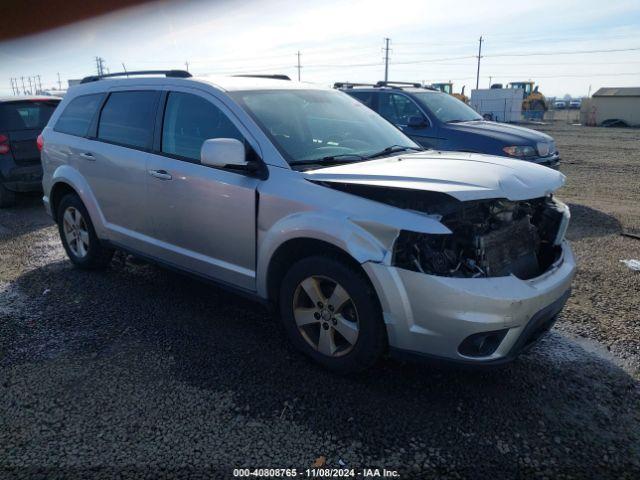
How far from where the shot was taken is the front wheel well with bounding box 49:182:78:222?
529 centimetres

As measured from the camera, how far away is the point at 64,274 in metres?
5.31

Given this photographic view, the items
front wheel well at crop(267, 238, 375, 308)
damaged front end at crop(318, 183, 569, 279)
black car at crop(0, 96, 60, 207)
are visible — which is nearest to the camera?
damaged front end at crop(318, 183, 569, 279)

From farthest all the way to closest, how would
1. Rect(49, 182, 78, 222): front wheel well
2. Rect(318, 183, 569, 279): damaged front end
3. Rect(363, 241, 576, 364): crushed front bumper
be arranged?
1. Rect(49, 182, 78, 222): front wheel well
2. Rect(318, 183, 569, 279): damaged front end
3. Rect(363, 241, 576, 364): crushed front bumper

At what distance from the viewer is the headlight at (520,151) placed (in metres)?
7.67

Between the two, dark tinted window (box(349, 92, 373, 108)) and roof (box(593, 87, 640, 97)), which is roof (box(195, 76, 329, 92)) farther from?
roof (box(593, 87, 640, 97))

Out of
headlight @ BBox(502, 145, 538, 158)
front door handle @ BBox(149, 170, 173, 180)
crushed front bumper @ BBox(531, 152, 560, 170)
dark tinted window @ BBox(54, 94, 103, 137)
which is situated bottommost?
crushed front bumper @ BBox(531, 152, 560, 170)

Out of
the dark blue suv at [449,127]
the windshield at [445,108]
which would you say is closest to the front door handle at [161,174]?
the dark blue suv at [449,127]

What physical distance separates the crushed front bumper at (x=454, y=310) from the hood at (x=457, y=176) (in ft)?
1.53

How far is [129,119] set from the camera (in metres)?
4.50

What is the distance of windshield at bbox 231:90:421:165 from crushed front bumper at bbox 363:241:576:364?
111 cm

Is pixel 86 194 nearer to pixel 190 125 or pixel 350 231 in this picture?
pixel 190 125

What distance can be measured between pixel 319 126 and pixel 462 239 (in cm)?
155

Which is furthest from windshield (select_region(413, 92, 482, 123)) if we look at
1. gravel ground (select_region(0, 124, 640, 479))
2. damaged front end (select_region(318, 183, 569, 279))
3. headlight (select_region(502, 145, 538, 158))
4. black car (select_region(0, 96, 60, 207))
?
black car (select_region(0, 96, 60, 207))

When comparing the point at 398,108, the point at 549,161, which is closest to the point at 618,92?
the point at 549,161
